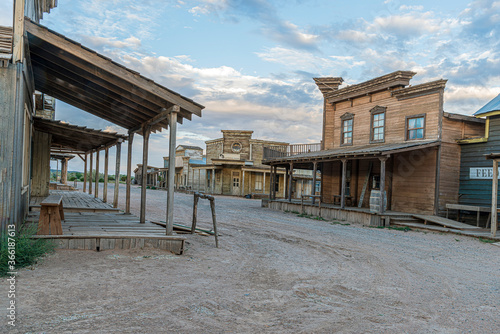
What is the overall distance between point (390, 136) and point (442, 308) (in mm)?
13669

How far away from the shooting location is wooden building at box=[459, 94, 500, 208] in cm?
1440

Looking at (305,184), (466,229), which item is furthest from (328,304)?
(305,184)

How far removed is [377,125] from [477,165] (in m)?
4.81

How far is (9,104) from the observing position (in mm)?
5816

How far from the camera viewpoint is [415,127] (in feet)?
53.4

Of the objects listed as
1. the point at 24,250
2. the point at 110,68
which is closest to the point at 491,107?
the point at 110,68

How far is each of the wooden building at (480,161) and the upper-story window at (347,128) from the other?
569 cm

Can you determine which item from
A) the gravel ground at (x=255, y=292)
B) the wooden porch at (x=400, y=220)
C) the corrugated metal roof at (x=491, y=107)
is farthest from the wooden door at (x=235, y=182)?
the gravel ground at (x=255, y=292)

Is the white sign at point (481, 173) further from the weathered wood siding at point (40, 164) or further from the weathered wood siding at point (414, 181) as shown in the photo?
the weathered wood siding at point (40, 164)

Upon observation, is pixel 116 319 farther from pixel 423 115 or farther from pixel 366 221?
pixel 423 115

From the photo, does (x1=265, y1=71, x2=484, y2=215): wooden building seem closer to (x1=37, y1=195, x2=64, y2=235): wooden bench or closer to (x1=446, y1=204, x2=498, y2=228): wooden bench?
(x1=446, y1=204, x2=498, y2=228): wooden bench

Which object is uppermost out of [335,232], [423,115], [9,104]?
[423,115]

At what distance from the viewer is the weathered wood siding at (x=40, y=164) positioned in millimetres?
14242

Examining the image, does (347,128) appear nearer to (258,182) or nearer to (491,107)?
(491,107)
